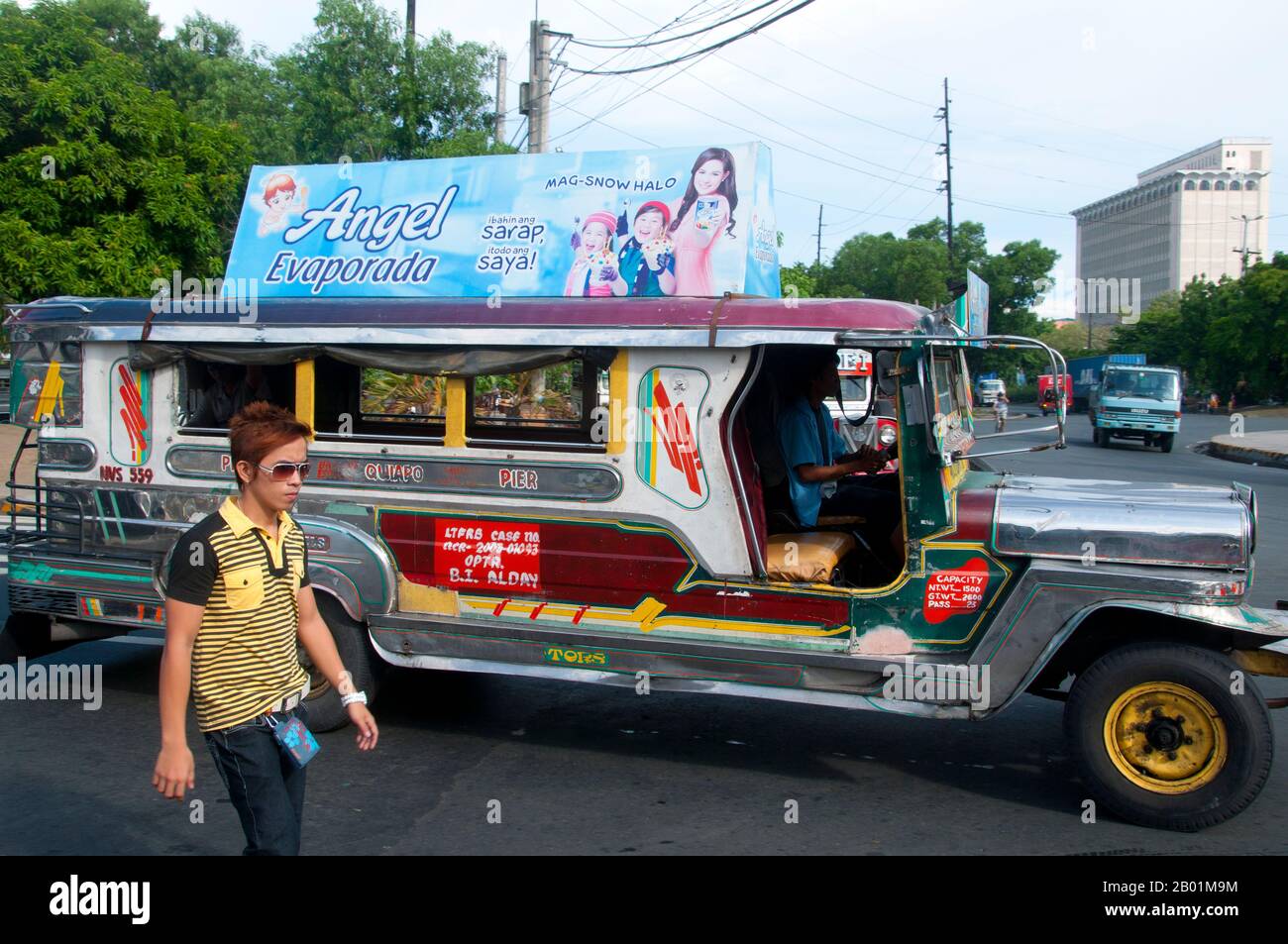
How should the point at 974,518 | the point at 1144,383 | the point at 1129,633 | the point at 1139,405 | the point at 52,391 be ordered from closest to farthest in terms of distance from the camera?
the point at 1129,633 < the point at 974,518 < the point at 52,391 < the point at 1139,405 < the point at 1144,383

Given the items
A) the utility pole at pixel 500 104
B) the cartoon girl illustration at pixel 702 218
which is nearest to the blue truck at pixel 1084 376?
the utility pole at pixel 500 104

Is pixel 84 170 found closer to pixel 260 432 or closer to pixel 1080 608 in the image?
pixel 260 432

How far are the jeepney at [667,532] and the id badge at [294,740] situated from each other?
231cm

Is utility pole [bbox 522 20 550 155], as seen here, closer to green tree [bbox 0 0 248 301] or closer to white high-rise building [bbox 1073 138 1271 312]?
green tree [bbox 0 0 248 301]

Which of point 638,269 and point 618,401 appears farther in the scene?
point 638,269

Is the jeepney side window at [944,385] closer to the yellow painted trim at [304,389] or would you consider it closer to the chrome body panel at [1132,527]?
the chrome body panel at [1132,527]

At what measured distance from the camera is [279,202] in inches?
306

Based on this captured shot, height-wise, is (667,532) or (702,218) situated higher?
(702,218)

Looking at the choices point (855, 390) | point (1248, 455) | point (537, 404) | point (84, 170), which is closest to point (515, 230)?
point (537, 404)

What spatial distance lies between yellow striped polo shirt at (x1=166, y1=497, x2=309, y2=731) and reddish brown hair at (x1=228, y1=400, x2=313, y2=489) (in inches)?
6.1

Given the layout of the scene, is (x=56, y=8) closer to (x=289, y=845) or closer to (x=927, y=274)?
(x=289, y=845)

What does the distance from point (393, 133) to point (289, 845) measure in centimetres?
2183

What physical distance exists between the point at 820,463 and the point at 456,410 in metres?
1.97
